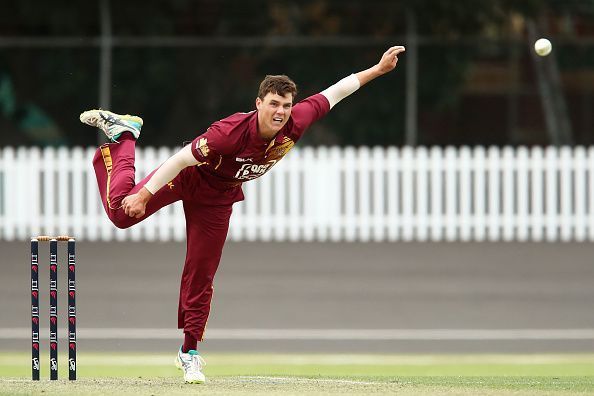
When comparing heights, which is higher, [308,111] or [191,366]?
[308,111]

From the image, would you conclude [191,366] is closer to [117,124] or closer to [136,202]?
[136,202]

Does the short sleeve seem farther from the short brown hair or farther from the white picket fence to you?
the white picket fence

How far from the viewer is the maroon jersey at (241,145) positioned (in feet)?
27.1

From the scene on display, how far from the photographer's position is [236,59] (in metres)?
25.3

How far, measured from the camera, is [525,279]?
15500 mm

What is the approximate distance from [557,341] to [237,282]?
4790 millimetres

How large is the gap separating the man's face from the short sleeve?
1.14 ft

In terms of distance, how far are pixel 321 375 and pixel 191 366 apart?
3.87ft

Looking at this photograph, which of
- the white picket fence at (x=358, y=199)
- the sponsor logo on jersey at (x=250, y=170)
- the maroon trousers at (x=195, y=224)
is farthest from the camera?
the white picket fence at (x=358, y=199)

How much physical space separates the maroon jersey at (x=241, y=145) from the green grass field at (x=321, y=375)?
1409 millimetres

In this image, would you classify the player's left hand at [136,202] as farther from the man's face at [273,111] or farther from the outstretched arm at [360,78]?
the outstretched arm at [360,78]

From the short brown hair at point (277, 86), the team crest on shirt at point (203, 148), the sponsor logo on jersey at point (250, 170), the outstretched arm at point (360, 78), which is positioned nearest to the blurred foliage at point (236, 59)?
the outstretched arm at point (360, 78)

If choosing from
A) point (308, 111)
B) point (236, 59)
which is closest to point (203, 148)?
point (308, 111)

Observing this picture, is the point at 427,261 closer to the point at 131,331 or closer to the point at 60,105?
the point at 131,331
